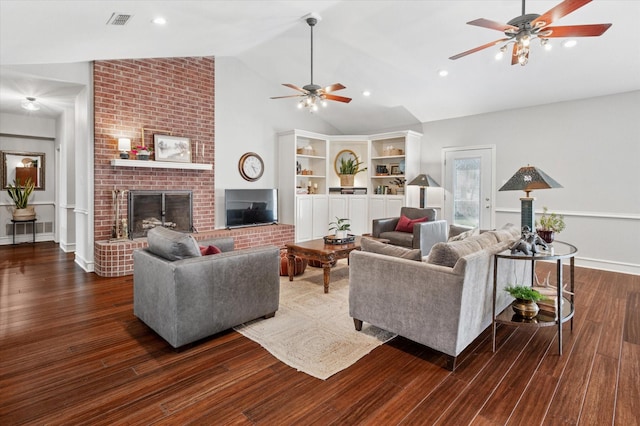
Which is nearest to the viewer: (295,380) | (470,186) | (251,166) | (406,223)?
(295,380)

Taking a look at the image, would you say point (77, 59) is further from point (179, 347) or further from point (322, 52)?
point (179, 347)

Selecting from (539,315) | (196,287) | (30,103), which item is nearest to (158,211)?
(30,103)

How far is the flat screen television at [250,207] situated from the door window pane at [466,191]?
11.9ft

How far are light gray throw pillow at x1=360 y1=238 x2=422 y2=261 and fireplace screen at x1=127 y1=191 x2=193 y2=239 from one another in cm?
384

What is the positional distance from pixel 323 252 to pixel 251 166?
342 centimetres

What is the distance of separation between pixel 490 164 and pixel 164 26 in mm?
5586

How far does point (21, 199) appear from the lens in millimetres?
6871

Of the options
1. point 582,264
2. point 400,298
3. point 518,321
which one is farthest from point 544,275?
point 400,298

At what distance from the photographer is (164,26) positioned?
3.95 m

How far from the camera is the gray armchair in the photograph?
5238 mm

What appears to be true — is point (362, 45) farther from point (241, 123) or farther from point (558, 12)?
point (558, 12)

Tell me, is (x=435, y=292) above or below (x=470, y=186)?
below

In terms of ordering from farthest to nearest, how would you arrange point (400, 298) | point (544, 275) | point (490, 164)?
point (490, 164), point (544, 275), point (400, 298)

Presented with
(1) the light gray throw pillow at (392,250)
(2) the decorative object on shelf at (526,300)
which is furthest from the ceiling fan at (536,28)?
(2) the decorative object on shelf at (526,300)
